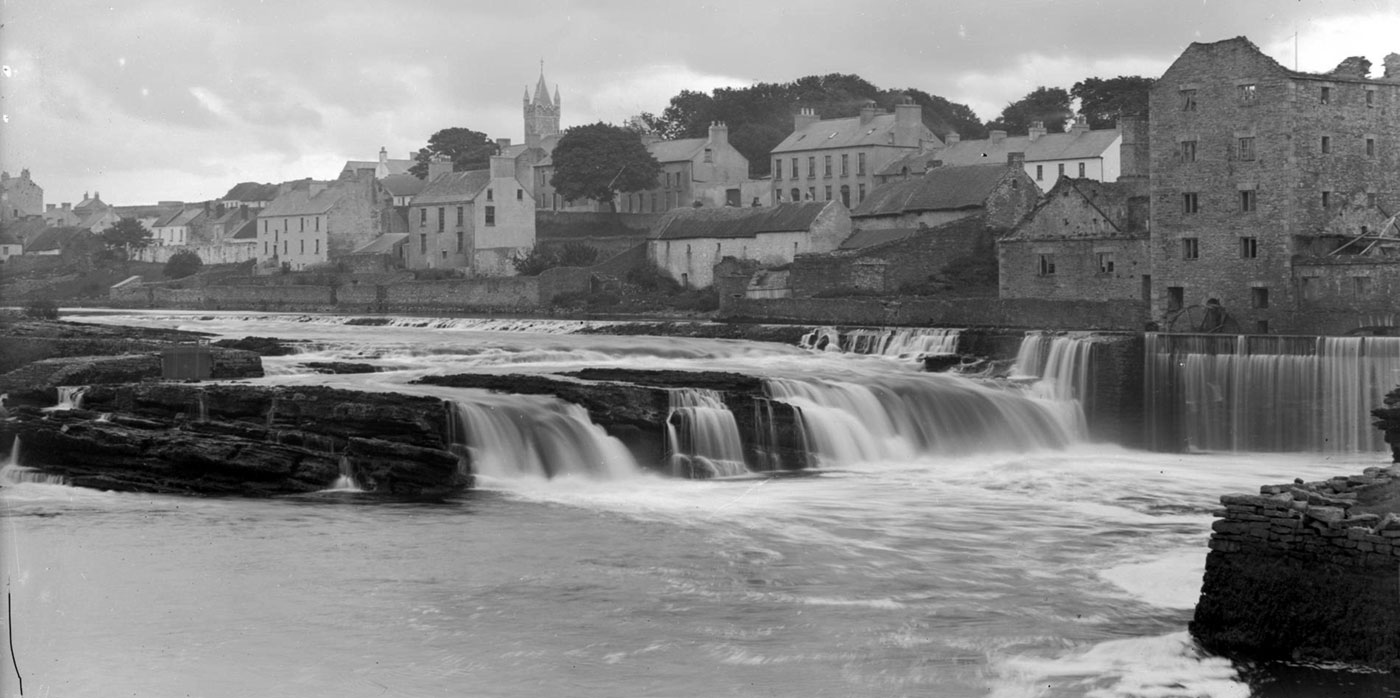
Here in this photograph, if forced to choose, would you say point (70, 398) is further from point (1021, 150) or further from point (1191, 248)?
point (1021, 150)

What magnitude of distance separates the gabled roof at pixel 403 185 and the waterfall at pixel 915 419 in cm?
6045

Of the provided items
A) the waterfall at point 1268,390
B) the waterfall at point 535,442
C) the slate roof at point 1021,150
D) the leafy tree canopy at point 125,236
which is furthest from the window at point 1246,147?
the leafy tree canopy at point 125,236

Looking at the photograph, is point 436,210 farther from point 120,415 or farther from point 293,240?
point 120,415

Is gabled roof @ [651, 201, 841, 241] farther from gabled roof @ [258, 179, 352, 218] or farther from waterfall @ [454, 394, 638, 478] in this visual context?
waterfall @ [454, 394, 638, 478]

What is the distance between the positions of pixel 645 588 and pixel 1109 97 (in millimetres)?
65686

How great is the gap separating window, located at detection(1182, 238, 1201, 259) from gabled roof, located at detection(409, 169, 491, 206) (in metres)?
37.1

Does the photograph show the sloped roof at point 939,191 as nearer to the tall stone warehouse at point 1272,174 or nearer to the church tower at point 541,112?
the tall stone warehouse at point 1272,174

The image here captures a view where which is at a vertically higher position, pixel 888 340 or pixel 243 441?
pixel 888 340

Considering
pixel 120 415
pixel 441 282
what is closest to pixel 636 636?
pixel 120 415

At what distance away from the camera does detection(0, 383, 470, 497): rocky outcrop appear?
22.8 m

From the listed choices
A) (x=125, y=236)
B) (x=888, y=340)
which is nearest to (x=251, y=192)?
(x=125, y=236)

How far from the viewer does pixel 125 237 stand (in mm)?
96750

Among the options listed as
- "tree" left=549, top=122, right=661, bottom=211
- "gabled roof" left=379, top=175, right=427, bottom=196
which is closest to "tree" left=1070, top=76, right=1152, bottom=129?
"tree" left=549, top=122, right=661, bottom=211

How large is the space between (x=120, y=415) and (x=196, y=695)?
12.8 m
